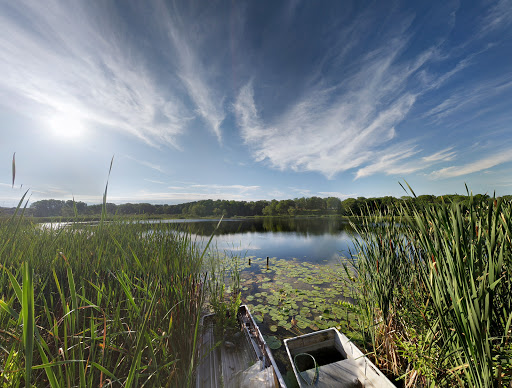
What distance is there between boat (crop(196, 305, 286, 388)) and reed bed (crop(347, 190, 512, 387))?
1.40 meters

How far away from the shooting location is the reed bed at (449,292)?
1219 millimetres

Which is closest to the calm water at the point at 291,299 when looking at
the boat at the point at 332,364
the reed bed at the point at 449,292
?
the boat at the point at 332,364

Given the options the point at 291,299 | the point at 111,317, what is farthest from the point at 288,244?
the point at 111,317

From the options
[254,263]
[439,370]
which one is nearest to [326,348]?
[439,370]

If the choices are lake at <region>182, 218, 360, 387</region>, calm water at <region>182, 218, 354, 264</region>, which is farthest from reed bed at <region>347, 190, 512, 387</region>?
calm water at <region>182, 218, 354, 264</region>

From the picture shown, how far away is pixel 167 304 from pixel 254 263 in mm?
8511

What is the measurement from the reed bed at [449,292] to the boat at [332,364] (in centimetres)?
33

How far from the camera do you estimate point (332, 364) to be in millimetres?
2658

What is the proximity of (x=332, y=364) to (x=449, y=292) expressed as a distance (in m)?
2.12

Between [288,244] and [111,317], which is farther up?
[111,317]

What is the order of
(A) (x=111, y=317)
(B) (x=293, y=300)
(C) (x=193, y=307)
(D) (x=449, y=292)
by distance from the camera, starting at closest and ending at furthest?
(D) (x=449, y=292) → (A) (x=111, y=317) → (C) (x=193, y=307) → (B) (x=293, y=300)

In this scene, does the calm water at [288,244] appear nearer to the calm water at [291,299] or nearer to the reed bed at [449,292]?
the reed bed at [449,292]

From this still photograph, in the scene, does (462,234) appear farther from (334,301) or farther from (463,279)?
(334,301)

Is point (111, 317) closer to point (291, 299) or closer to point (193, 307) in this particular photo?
point (193, 307)
